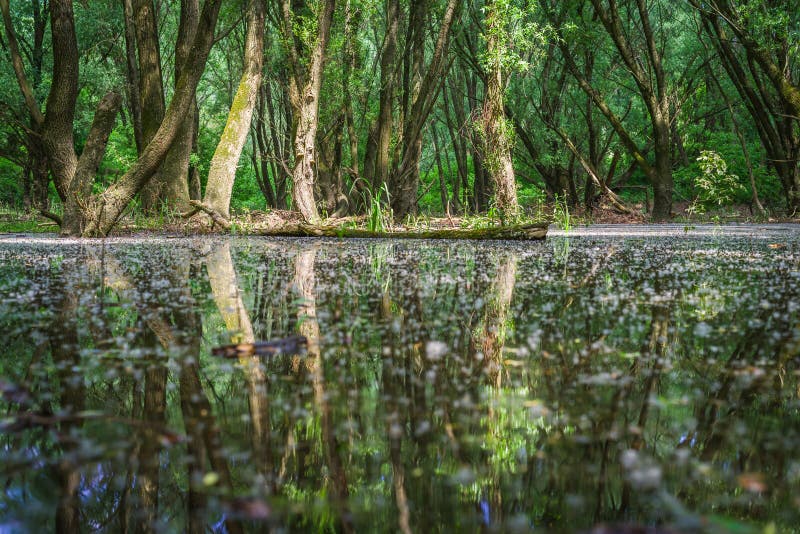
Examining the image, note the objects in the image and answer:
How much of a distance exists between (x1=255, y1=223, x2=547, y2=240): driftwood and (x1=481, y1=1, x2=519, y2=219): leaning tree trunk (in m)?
1.83

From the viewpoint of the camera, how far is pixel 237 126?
13.6 m

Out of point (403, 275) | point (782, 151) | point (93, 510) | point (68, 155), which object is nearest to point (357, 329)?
point (93, 510)

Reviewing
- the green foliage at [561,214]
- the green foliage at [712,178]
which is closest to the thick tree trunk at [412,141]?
the green foliage at [561,214]

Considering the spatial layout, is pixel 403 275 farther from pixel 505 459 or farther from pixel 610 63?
pixel 610 63

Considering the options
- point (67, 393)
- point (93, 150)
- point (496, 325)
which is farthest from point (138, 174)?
point (67, 393)

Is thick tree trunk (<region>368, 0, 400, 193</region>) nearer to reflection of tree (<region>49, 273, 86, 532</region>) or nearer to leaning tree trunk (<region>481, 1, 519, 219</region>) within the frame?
leaning tree trunk (<region>481, 1, 519, 219</region>)

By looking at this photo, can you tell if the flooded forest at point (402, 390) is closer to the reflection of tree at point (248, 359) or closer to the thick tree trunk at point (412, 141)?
the reflection of tree at point (248, 359)

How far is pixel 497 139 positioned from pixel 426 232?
2.66m

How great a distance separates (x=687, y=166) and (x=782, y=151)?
697cm

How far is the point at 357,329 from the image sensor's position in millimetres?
3025

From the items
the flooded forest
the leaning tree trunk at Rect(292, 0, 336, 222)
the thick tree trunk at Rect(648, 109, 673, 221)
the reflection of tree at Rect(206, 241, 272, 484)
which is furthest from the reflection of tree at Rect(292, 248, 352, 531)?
the thick tree trunk at Rect(648, 109, 673, 221)

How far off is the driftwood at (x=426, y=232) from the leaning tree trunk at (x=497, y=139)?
183 centimetres

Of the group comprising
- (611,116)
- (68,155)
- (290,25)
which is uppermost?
(290,25)

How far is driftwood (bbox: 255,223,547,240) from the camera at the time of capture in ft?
33.2
